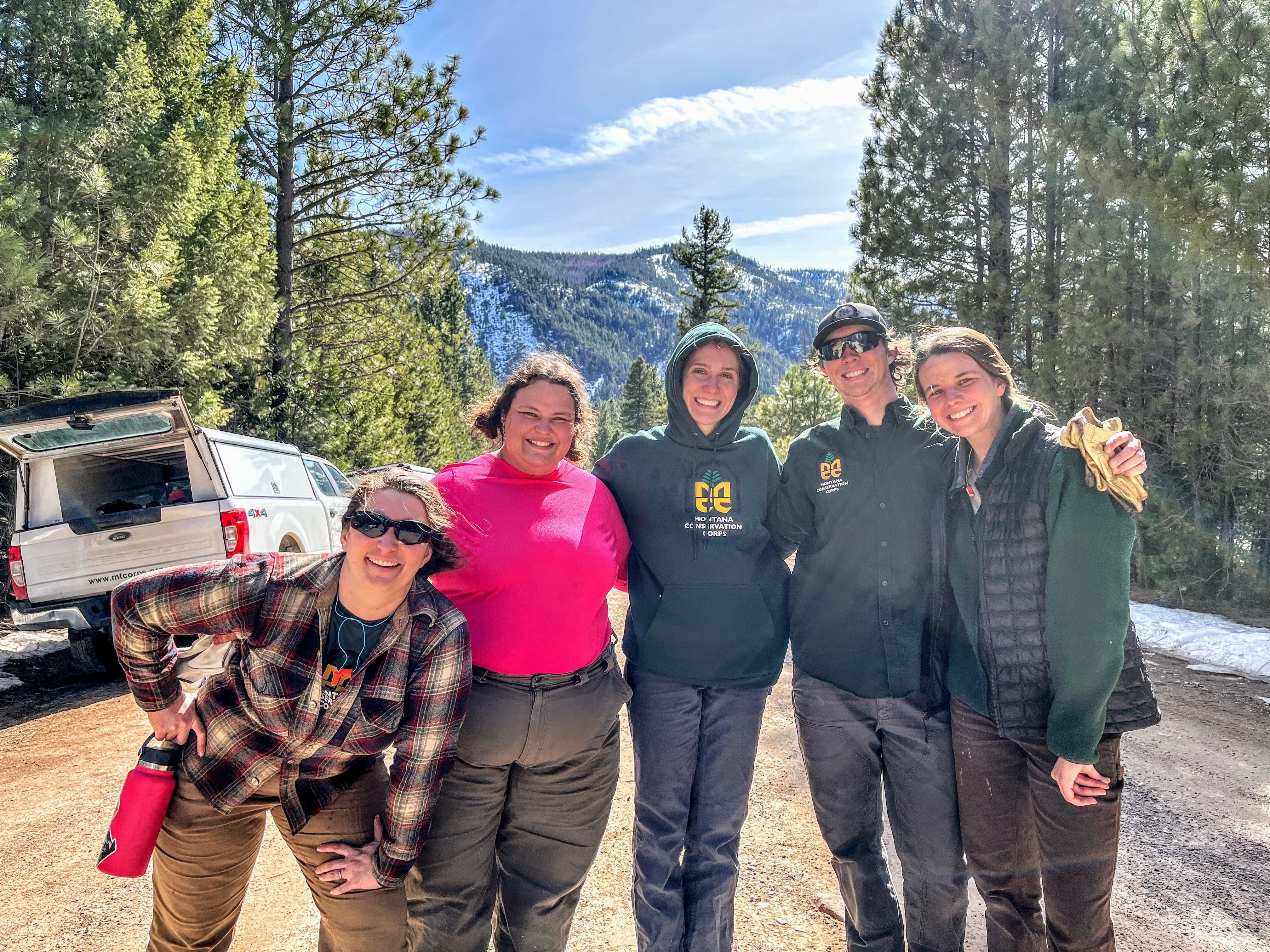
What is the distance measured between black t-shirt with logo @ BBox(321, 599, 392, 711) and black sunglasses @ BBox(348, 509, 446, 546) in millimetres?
235

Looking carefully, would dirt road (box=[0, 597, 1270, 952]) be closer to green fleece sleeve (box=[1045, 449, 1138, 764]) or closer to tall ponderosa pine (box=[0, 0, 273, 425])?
green fleece sleeve (box=[1045, 449, 1138, 764])

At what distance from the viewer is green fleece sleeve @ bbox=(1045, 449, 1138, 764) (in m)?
1.96

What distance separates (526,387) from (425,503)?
1.99ft

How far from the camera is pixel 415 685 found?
6.83ft

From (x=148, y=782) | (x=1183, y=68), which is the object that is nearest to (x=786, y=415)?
(x=1183, y=68)

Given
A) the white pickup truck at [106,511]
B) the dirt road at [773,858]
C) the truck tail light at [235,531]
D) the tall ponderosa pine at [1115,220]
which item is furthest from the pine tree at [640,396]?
the dirt road at [773,858]

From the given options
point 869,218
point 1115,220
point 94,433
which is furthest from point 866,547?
point 869,218

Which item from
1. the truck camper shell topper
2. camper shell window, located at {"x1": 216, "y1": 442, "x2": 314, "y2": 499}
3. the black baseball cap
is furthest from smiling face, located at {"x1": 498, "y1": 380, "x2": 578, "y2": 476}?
camper shell window, located at {"x1": 216, "y1": 442, "x2": 314, "y2": 499}

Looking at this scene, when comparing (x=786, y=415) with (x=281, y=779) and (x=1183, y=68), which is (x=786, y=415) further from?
(x=281, y=779)

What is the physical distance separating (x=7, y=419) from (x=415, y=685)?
474 centimetres

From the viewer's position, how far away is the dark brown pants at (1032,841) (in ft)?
6.62

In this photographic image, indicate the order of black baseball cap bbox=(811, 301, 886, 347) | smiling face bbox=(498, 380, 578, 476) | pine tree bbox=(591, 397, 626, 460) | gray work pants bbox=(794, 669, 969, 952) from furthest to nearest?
pine tree bbox=(591, 397, 626, 460)
black baseball cap bbox=(811, 301, 886, 347)
smiling face bbox=(498, 380, 578, 476)
gray work pants bbox=(794, 669, 969, 952)

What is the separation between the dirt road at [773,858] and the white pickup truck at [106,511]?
114 cm

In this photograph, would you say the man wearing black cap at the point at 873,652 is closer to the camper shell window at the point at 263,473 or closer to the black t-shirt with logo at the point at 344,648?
the black t-shirt with logo at the point at 344,648
